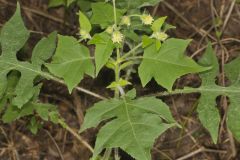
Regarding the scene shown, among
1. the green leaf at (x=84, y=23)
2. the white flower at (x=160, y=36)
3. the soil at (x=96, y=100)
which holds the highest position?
the green leaf at (x=84, y=23)

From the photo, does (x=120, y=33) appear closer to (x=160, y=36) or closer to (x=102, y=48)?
(x=102, y=48)

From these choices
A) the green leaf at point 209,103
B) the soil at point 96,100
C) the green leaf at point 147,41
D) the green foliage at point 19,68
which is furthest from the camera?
the soil at point 96,100

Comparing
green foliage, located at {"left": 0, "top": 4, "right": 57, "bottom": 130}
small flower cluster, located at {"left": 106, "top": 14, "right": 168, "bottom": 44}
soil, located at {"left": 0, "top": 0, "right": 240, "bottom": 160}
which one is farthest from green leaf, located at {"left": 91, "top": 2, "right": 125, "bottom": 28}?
soil, located at {"left": 0, "top": 0, "right": 240, "bottom": 160}

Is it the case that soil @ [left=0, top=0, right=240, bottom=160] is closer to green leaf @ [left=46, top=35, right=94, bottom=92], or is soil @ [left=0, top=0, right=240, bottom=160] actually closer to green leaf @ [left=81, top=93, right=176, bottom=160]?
green leaf @ [left=81, top=93, right=176, bottom=160]

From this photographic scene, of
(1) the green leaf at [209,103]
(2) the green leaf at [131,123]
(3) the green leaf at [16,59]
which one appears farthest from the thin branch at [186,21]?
(2) the green leaf at [131,123]

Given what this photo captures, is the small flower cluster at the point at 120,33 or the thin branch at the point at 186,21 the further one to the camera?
the thin branch at the point at 186,21

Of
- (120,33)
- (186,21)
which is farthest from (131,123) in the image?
(186,21)

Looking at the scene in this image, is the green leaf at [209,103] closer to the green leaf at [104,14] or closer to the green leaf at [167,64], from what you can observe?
the green leaf at [167,64]
